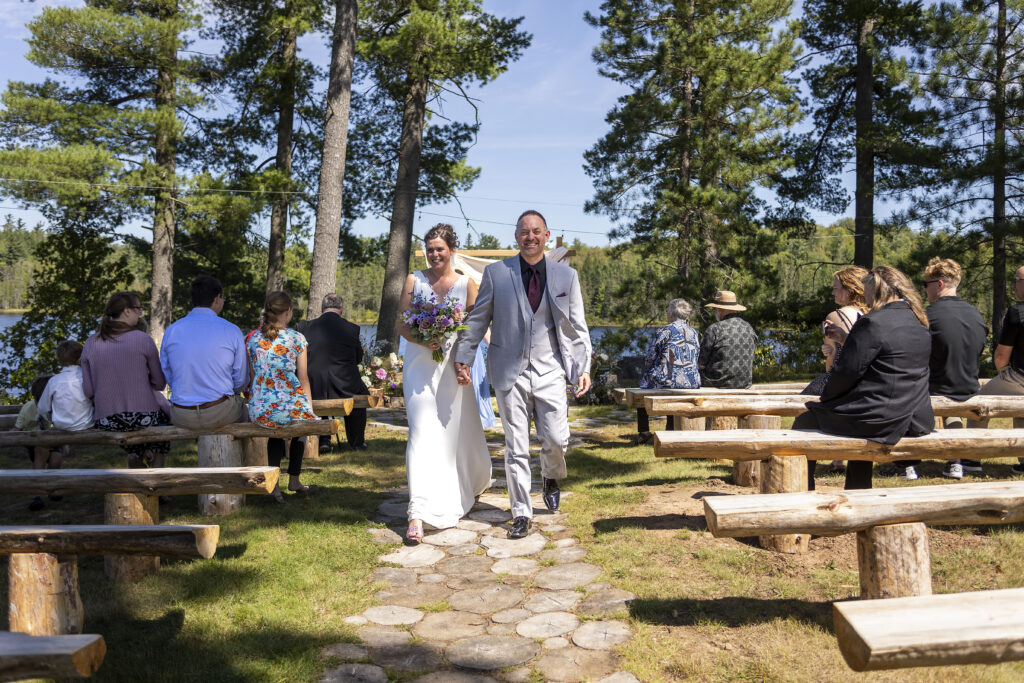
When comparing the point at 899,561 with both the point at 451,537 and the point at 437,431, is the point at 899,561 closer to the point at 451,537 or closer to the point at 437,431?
the point at 451,537

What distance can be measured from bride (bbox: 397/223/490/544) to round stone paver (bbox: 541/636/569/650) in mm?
1754

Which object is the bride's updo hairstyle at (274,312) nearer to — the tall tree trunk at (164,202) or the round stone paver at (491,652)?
the round stone paver at (491,652)

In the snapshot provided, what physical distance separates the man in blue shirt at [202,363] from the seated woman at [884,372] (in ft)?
13.2

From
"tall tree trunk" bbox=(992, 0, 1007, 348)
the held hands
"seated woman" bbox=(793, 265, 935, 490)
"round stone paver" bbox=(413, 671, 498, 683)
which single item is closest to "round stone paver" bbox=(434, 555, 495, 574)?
the held hands

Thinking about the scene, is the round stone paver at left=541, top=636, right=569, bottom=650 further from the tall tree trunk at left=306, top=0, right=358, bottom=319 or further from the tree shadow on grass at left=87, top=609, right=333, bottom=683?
the tall tree trunk at left=306, top=0, right=358, bottom=319

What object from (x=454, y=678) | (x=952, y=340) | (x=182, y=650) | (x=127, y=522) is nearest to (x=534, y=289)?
(x=454, y=678)

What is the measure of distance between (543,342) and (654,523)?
141cm

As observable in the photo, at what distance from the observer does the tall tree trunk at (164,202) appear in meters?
18.4

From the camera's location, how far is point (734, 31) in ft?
55.3

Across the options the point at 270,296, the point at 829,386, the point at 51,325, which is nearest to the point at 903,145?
the point at 829,386

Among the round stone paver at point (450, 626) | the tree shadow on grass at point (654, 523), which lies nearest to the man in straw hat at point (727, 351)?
the tree shadow on grass at point (654, 523)

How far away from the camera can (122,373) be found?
5242 mm

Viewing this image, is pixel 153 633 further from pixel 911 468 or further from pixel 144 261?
pixel 144 261

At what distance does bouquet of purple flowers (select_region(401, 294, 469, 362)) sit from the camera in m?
4.95
